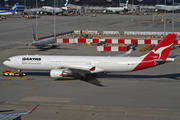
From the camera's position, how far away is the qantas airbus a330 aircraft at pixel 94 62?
48.7 m

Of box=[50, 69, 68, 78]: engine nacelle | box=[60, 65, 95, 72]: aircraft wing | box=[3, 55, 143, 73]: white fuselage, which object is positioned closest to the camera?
box=[60, 65, 95, 72]: aircraft wing

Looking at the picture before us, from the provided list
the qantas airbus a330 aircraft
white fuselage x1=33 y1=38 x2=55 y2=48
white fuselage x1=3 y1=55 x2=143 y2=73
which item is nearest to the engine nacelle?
the qantas airbus a330 aircraft

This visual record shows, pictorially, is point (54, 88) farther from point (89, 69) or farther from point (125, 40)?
point (125, 40)

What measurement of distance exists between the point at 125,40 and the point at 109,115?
2380 inches

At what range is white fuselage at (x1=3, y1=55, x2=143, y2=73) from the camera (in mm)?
49531

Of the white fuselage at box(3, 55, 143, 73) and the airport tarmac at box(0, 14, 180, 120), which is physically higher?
the white fuselage at box(3, 55, 143, 73)

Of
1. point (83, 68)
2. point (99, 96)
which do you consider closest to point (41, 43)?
point (83, 68)

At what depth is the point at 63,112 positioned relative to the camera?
3494cm

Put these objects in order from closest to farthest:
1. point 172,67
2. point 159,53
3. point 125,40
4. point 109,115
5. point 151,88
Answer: point 109,115
point 151,88
point 159,53
point 172,67
point 125,40

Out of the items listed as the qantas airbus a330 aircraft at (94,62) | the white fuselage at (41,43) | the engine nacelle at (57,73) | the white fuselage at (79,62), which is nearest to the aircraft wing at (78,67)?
the qantas airbus a330 aircraft at (94,62)

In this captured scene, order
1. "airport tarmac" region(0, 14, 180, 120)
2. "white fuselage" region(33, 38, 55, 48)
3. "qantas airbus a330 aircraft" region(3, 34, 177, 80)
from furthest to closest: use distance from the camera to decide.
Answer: "white fuselage" region(33, 38, 55, 48)
"qantas airbus a330 aircraft" region(3, 34, 177, 80)
"airport tarmac" region(0, 14, 180, 120)

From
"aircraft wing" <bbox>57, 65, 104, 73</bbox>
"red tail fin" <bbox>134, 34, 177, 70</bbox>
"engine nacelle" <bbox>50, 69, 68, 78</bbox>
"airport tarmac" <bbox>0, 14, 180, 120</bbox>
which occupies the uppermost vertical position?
"red tail fin" <bbox>134, 34, 177, 70</bbox>

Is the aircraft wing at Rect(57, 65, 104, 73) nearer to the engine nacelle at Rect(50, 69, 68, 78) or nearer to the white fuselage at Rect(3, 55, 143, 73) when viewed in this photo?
the white fuselage at Rect(3, 55, 143, 73)

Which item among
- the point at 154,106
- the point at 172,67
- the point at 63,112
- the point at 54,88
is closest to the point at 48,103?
the point at 63,112
